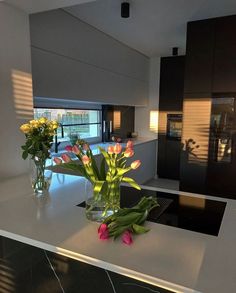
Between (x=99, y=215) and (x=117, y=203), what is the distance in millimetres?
107

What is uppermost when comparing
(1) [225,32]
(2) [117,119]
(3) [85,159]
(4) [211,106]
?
(1) [225,32]

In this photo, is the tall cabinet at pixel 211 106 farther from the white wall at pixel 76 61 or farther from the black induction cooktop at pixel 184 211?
the black induction cooktop at pixel 184 211

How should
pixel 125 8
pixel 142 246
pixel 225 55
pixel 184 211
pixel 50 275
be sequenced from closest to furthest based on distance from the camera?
pixel 142 246 → pixel 50 275 → pixel 184 211 → pixel 125 8 → pixel 225 55

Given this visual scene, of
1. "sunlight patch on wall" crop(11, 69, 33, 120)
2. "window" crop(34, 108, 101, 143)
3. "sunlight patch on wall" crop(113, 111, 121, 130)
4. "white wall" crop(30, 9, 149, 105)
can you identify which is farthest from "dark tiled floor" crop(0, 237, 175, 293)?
"sunlight patch on wall" crop(113, 111, 121, 130)

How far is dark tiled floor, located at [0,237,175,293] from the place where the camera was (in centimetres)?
103

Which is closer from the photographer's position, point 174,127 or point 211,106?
point 211,106

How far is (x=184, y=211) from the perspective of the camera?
51.1 inches

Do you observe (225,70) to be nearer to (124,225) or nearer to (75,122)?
(75,122)

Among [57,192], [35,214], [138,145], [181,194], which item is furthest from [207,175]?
[35,214]

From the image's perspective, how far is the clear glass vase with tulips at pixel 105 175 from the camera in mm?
1082

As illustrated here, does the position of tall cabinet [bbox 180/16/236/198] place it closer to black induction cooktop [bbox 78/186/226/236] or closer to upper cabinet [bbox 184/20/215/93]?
upper cabinet [bbox 184/20/215/93]

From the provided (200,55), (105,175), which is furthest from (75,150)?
(200,55)

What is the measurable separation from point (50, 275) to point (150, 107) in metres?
3.95

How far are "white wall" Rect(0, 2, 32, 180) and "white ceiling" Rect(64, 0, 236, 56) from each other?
0.87m
